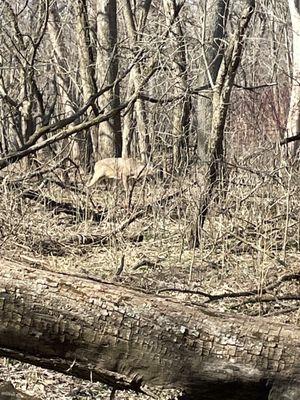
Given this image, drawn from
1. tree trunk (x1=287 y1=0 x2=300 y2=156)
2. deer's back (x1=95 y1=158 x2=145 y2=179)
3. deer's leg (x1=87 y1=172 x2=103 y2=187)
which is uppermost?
tree trunk (x1=287 y1=0 x2=300 y2=156)

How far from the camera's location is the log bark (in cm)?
275

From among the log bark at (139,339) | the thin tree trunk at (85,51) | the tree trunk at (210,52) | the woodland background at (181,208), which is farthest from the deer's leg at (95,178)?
the log bark at (139,339)

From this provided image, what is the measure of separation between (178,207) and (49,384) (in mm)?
3473

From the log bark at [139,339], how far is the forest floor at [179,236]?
252cm

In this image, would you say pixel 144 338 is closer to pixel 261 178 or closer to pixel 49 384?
pixel 49 384

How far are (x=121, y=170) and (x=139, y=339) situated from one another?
7521 mm

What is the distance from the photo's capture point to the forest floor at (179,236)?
5.98m

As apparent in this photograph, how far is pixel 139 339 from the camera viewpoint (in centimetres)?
282

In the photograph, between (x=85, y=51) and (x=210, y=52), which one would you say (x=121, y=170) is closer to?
(x=210, y=52)

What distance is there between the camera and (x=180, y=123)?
35.7ft

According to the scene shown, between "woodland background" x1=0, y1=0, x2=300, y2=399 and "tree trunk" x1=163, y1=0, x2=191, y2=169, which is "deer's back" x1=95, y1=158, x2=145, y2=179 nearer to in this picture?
"woodland background" x1=0, y1=0, x2=300, y2=399

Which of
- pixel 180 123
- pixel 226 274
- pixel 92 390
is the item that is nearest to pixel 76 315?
pixel 92 390

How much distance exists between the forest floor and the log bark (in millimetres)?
2521

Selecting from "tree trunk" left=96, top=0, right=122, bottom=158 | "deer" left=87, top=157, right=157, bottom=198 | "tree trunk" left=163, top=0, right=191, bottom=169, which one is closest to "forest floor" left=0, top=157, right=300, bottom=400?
"deer" left=87, top=157, right=157, bottom=198
